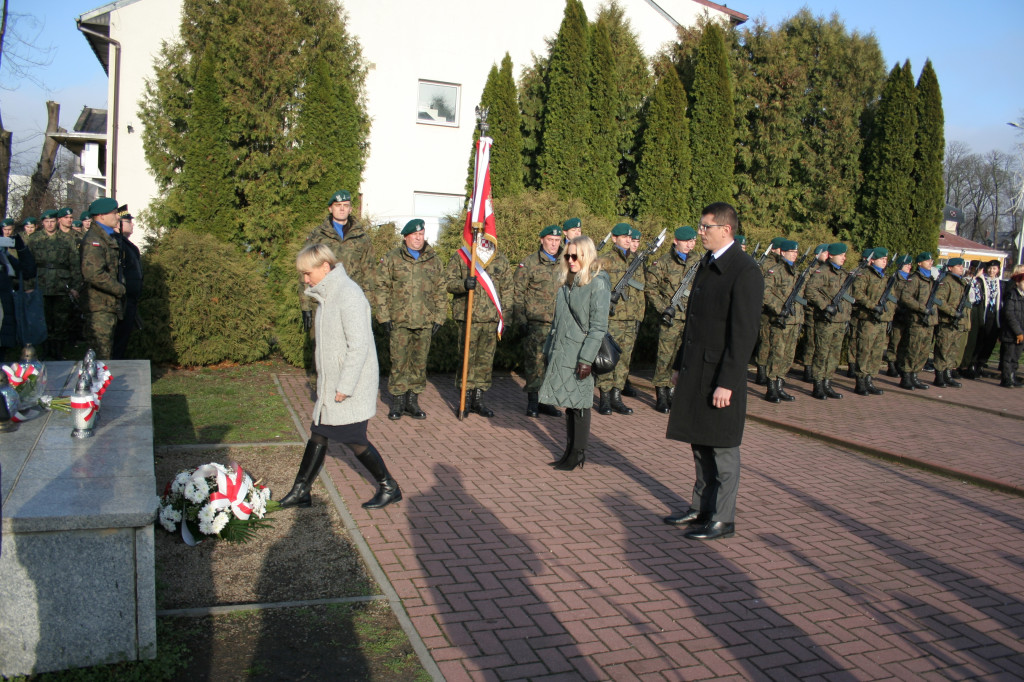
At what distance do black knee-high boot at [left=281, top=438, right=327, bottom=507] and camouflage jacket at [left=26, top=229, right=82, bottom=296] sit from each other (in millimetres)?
8024

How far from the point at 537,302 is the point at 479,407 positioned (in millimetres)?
1425

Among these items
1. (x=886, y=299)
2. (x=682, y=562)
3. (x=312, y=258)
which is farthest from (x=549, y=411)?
(x=886, y=299)

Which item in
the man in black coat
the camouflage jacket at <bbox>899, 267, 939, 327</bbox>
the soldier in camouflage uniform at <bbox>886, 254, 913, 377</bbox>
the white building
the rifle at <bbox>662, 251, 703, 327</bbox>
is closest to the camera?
the man in black coat

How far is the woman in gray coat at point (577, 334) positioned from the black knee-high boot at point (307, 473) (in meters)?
1.99

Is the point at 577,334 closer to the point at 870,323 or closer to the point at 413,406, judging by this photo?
the point at 413,406

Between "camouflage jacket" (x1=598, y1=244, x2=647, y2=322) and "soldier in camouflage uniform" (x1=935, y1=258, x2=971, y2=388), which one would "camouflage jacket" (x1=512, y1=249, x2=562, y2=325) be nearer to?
"camouflage jacket" (x1=598, y1=244, x2=647, y2=322)

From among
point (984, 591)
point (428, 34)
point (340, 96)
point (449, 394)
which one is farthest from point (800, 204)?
point (984, 591)

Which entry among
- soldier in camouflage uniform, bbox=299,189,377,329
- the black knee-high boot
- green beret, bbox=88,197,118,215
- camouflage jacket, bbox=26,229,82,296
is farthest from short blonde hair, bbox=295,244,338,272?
camouflage jacket, bbox=26,229,82,296

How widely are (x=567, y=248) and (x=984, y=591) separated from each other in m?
3.86

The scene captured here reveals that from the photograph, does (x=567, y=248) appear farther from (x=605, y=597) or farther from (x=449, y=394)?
(x=449, y=394)

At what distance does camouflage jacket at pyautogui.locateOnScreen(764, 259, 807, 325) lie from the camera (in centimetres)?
1130

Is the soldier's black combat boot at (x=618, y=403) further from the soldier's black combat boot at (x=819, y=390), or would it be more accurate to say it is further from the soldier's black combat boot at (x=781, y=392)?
the soldier's black combat boot at (x=819, y=390)

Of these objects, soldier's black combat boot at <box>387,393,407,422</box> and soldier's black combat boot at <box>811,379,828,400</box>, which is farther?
soldier's black combat boot at <box>811,379,828,400</box>

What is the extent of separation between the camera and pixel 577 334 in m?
6.75
